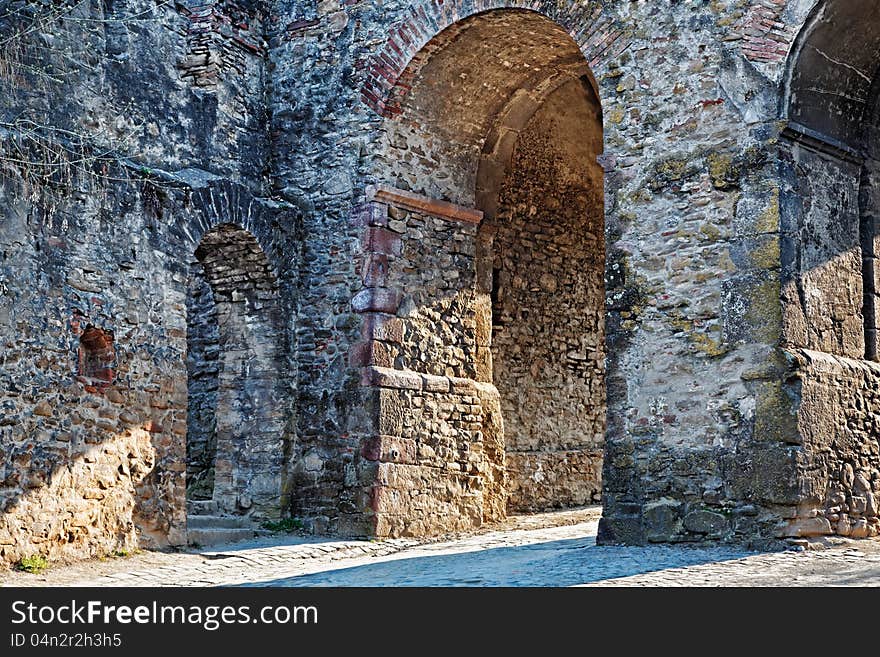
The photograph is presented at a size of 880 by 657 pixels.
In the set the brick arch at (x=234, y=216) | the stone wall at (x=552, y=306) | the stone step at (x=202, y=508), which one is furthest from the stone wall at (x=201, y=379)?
the stone wall at (x=552, y=306)

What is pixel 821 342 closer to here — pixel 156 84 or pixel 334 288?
pixel 334 288

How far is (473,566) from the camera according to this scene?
8.16 meters

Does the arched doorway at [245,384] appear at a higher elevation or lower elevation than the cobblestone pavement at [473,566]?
higher

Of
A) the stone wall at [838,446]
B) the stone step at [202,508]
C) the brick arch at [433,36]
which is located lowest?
the stone step at [202,508]

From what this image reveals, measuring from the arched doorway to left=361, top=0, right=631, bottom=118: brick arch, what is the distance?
1618 mm

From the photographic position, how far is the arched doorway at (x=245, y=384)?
1011 centimetres

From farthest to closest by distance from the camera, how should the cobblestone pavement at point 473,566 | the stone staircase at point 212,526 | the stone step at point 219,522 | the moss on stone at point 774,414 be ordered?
1. the stone step at point 219,522
2. the stone staircase at point 212,526
3. the moss on stone at point 774,414
4. the cobblestone pavement at point 473,566

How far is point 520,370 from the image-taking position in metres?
12.2

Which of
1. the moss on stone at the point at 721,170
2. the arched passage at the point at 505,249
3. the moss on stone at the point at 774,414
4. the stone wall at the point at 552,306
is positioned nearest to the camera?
the moss on stone at the point at 774,414

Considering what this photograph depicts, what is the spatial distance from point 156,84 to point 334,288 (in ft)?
6.96

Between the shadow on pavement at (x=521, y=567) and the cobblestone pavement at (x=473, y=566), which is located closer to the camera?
the cobblestone pavement at (x=473, y=566)

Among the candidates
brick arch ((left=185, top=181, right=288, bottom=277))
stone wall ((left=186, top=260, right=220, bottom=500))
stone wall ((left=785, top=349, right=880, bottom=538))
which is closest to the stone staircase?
stone wall ((left=186, top=260, right=220, bottom=500))

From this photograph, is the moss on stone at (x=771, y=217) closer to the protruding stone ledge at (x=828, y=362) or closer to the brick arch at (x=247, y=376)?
the protruding stone ledge at (x=828, y=362)

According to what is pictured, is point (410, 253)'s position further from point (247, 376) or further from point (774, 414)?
point (774, 414)
